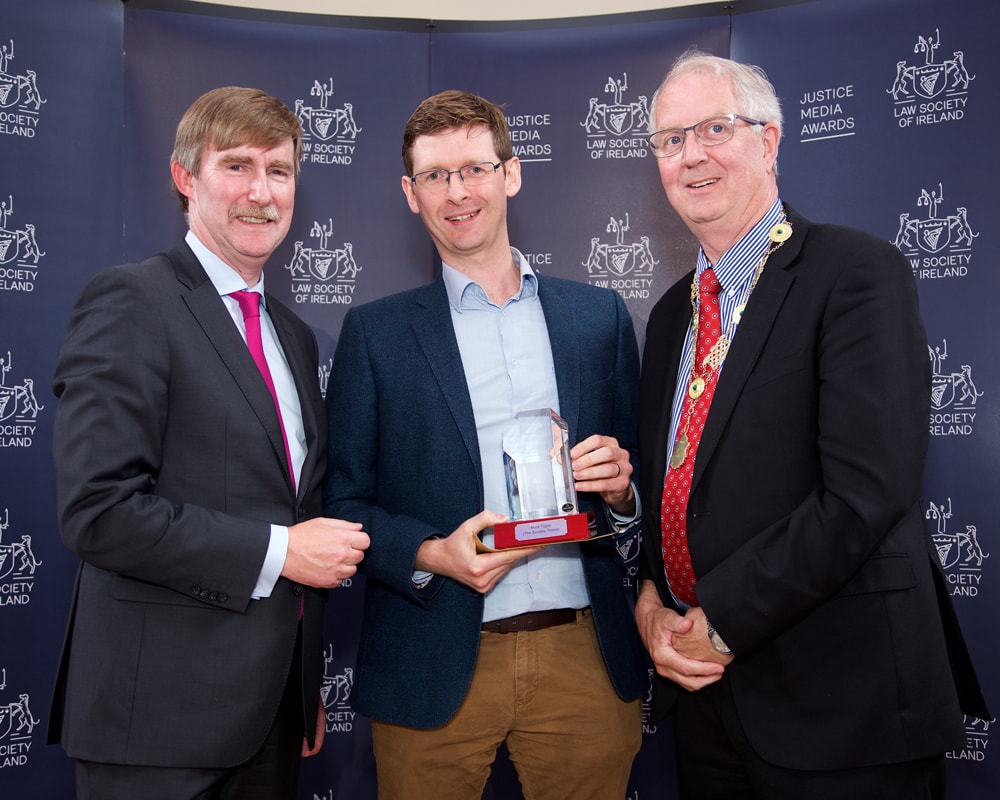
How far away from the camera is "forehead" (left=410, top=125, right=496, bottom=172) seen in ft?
8.92

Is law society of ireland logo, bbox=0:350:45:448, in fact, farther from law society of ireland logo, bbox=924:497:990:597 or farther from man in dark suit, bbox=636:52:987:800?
law society of ireland logo, bbox=924:497:990:597

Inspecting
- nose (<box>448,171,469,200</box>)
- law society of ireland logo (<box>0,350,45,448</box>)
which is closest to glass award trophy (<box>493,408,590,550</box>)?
nose (<box>448,171,469,200</box>)

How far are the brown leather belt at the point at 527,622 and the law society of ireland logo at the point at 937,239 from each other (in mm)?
2361

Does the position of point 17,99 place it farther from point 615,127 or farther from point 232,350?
point 615,127

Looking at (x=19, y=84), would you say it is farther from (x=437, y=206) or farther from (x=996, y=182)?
(x=996, y=182)

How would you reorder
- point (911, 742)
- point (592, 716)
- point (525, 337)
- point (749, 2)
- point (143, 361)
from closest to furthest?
point (911, 742) < point (143, 361) < point (592, 716) < point (525, 337) < point (749, 2)

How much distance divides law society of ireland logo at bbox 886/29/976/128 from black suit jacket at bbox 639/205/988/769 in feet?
6.70

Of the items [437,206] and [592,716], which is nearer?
[592,716]

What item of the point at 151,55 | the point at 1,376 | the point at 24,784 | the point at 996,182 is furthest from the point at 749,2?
the point at 24,784

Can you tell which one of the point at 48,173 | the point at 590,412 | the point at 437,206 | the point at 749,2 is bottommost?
the point at 590,412

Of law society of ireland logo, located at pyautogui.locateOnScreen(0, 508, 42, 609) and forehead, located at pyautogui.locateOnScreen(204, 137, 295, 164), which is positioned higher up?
forehead, located at pyautogui.locateOnScreen(204, 137, 295, 164)

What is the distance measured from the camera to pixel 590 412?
2.61 metres

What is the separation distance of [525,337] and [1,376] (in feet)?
7.63

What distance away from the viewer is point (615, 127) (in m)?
4.11
